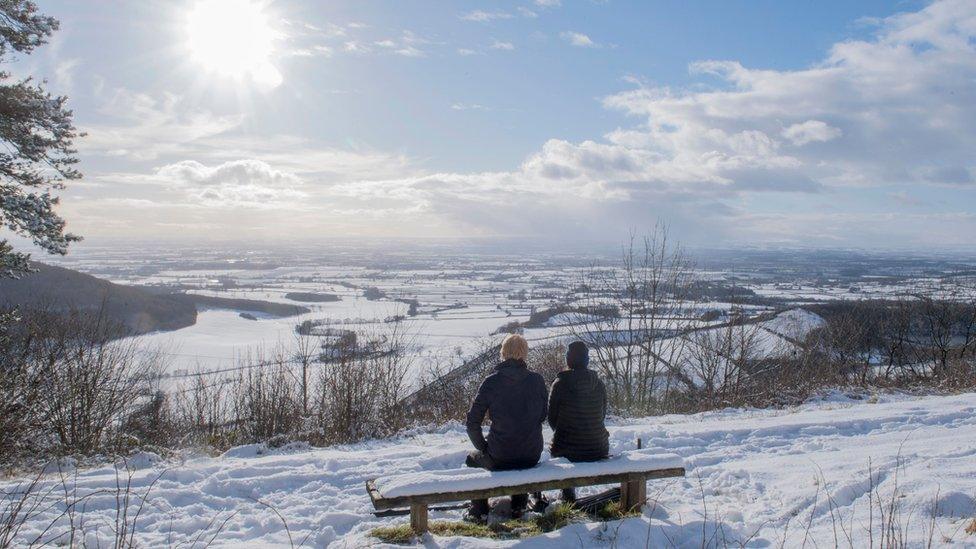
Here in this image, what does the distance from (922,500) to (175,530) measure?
261 inches

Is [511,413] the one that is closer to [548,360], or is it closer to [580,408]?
[580,408]

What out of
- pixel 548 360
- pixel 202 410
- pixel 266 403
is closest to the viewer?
pixel 266 403

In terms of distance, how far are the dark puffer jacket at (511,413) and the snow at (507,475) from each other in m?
0.19

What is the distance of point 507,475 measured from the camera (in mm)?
4945

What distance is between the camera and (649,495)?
19.6 ft

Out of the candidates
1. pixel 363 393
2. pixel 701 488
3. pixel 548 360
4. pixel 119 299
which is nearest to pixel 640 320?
pixel 548 360

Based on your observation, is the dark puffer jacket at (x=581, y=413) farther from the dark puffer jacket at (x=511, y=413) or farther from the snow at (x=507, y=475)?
the dark puffer jacket at (x=511, y=413)

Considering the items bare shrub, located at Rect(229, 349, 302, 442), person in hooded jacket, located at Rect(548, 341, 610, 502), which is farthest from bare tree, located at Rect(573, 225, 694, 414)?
person in hooded jacket, located at Rect(548, 341, 610, 502)

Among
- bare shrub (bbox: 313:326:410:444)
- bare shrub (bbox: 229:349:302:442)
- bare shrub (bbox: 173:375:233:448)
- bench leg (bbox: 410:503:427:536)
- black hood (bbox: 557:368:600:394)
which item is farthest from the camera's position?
bare shrub (bbox: 173:375:233:448)

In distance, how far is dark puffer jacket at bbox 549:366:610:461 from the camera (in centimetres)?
552

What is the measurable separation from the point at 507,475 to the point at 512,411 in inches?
22.1

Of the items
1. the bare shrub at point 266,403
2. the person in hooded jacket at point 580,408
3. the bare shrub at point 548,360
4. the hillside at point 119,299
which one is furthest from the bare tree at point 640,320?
the hillside at point 119,299

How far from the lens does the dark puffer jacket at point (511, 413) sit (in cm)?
517

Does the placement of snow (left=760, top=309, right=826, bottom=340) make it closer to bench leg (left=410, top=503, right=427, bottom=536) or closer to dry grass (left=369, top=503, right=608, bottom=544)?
dry grass (left=369, top=503, right=608, bottom=544)
